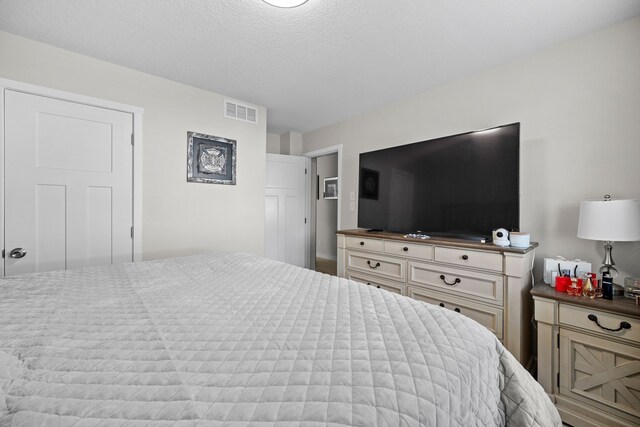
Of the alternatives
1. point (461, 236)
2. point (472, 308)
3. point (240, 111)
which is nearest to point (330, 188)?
point (240, 111)

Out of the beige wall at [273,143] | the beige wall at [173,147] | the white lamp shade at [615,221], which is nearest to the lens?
the white lamp shade at [615,221]

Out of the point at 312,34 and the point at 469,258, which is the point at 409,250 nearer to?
the point at 469,258

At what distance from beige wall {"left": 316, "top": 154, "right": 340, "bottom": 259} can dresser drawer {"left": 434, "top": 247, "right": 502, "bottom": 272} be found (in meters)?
3.11

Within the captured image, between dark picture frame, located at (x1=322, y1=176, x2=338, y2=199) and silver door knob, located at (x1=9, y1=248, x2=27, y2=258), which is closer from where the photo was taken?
silver door knob, located at (x1=9, y1=248, x2=27, y2=258)

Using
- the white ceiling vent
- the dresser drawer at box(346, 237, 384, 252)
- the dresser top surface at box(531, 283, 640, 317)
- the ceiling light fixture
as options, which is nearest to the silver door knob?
the white ceiling vent

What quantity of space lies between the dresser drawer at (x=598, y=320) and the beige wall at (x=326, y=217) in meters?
3.78

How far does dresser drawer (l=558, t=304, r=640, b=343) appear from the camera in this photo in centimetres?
144

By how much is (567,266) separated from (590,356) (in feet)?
1.75

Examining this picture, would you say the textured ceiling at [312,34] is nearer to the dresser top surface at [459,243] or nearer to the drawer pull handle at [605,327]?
the dresser top surface at [459,243]

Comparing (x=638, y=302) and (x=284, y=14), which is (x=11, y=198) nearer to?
(x=284, y=14)

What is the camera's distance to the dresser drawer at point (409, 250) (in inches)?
91.3

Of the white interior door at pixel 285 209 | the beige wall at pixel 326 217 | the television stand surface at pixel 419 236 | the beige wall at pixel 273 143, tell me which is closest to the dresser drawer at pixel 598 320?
the television stand surface at pixel 419 236

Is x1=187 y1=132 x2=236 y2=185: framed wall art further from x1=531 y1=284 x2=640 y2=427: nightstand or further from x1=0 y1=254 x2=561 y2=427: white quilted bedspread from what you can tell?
x1=531 y1=284 x2=640 y2=427: nightstand

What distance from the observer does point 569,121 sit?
6.71 ft
